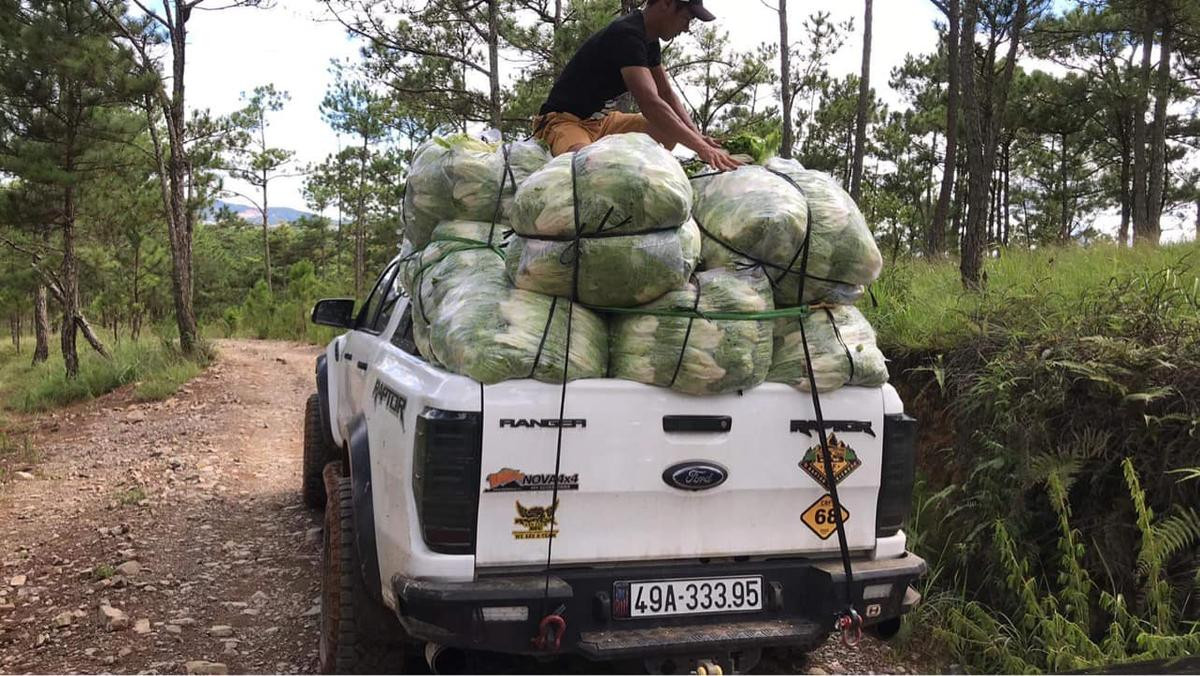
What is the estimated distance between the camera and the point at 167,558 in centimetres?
487

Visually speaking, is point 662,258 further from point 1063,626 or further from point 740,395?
point 1063,626

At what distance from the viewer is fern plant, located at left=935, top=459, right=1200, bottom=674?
3.32 metres

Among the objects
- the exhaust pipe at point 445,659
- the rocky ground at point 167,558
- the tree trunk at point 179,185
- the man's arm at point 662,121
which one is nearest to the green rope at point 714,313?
the man's arm at point 662,121

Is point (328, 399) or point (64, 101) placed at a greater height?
point (64, 101)

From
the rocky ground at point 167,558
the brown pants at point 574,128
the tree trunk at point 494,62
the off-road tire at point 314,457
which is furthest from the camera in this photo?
the tree trunk at point 494,62

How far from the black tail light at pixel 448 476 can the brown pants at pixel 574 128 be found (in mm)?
2213

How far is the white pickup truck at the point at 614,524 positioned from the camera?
2.48m

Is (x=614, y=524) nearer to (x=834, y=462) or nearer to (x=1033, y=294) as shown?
(x=834, y=462)

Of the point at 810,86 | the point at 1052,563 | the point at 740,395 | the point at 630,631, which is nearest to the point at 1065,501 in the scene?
the point at 1052,563

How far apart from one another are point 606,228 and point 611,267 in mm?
131

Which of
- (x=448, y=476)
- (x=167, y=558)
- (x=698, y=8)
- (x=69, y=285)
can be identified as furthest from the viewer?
(x=69, y=285)

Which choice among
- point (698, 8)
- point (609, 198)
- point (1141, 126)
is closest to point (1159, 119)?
point (1141, 126)

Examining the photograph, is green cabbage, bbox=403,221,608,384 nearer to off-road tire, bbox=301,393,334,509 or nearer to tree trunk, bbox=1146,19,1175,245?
off-road tire, bbox=301,393,334,509

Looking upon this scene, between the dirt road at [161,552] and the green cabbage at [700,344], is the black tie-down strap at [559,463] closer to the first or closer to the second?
the green cabbage at [700,344]
